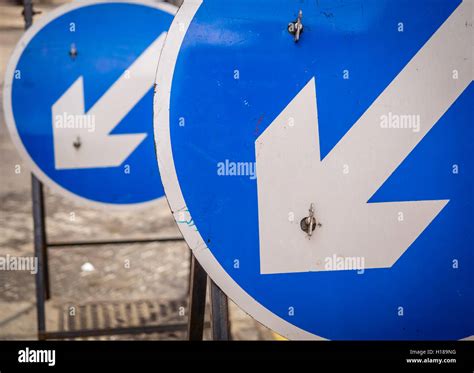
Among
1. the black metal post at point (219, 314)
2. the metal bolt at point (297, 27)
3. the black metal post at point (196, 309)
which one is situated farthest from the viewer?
the black metal post at point (196, 309)

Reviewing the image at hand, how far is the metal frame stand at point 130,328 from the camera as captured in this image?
0.93 m

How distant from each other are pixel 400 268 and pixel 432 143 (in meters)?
0.20

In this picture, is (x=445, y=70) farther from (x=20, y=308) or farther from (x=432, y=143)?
(x=20, y=308)

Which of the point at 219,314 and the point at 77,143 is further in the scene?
the point at 77,143

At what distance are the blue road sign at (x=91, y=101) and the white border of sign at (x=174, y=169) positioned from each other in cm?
104

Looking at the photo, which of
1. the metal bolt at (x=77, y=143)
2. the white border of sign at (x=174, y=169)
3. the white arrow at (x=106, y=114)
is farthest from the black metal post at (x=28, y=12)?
the white border of sign at (x=174, y=169)

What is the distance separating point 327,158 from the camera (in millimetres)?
818

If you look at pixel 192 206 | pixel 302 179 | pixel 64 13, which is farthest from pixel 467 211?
pixel 64 13

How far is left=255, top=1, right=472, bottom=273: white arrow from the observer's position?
812mm

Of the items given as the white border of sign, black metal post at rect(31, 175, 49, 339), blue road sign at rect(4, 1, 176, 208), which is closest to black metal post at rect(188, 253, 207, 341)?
the white border of sign

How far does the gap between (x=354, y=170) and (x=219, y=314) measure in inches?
13.1

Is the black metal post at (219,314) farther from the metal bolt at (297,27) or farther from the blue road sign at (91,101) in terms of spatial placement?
the blue road sign at (91,101)

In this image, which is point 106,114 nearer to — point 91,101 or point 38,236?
point 91,101

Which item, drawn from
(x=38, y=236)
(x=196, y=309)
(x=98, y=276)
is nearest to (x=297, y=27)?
(x=196, y=309)
